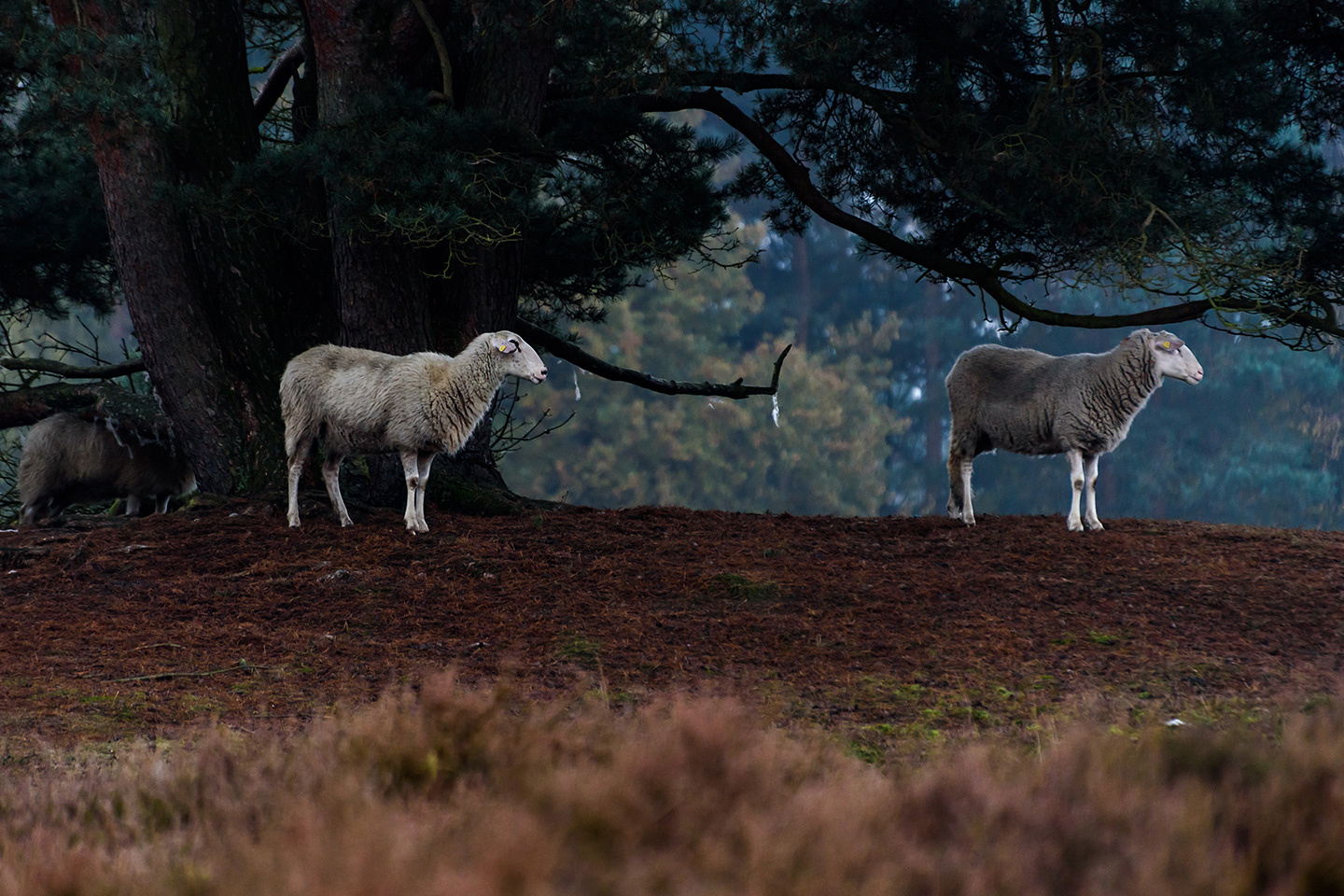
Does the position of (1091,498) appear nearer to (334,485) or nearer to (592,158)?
(592,158)

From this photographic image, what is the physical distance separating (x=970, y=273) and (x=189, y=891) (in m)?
9.21

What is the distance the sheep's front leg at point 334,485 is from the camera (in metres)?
9.39

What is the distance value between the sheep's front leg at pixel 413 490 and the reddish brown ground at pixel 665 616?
20 centimetres

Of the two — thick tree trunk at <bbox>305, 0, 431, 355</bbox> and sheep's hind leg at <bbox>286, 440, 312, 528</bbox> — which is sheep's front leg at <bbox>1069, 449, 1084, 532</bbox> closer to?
thick tree trunk at <bbox>305, 0, 431, 355</bbox>

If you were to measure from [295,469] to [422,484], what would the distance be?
3.37 feet

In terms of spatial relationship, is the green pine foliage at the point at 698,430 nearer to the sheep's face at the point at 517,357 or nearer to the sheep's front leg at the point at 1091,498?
the sheep's front leg at the point at 1091,498

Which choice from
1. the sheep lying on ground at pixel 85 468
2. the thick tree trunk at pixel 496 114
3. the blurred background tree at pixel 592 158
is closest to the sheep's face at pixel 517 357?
the thick tree trunk at pixel 496 114

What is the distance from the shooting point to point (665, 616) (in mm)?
7398

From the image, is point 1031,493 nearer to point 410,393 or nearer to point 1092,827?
point 410,393

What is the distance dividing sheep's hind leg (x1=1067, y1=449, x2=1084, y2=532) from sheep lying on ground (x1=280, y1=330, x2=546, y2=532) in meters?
4.58

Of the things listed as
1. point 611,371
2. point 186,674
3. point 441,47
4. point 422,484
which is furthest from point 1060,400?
point 186,674

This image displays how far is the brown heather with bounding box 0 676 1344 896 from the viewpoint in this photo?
2307 mm

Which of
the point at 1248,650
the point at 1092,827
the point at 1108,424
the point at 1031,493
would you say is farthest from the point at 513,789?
the point at 1031,493

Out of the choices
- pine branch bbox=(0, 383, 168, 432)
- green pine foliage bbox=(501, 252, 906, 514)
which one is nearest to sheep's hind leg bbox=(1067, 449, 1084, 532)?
pine branch bbox=(0, 383, 168, 432)
